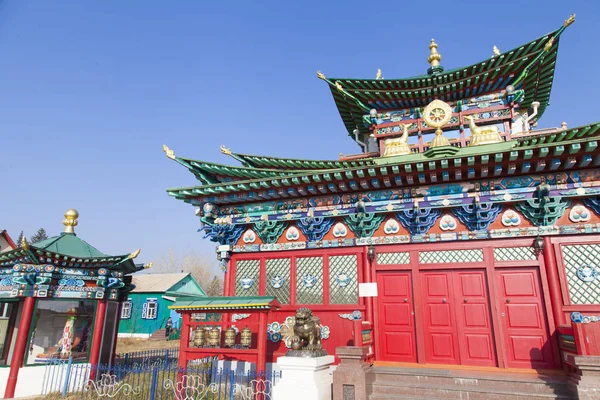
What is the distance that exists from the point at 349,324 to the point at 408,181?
13.0ft

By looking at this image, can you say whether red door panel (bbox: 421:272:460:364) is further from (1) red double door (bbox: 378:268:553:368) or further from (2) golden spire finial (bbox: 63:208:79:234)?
(2) golden spire finial (bbox: 63:208:79:234)

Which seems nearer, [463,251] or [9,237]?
[463,251]

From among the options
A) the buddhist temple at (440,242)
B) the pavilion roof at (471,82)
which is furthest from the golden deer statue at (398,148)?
the pavilion roof at (471,82)

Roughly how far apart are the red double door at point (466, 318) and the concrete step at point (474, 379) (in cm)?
71

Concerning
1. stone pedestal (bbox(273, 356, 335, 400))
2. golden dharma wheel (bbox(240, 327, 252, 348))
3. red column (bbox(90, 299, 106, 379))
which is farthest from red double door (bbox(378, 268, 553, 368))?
red column (bbox(90, 299, 106, 379))

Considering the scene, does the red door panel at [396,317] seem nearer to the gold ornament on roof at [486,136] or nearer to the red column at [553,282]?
the red column at [553,282]

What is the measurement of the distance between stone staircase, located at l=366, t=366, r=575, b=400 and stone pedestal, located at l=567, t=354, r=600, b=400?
0.60 m

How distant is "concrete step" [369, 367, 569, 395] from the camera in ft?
22.9

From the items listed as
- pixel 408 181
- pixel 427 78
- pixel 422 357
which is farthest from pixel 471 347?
pixel 427 78

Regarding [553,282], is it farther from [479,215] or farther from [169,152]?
[169,152]

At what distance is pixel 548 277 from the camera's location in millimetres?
8414

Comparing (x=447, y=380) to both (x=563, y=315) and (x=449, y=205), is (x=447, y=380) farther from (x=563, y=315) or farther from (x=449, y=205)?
(x=449, y=205)

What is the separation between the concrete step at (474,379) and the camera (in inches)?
275

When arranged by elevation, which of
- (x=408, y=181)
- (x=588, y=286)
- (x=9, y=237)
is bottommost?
(x=588, y=286)
